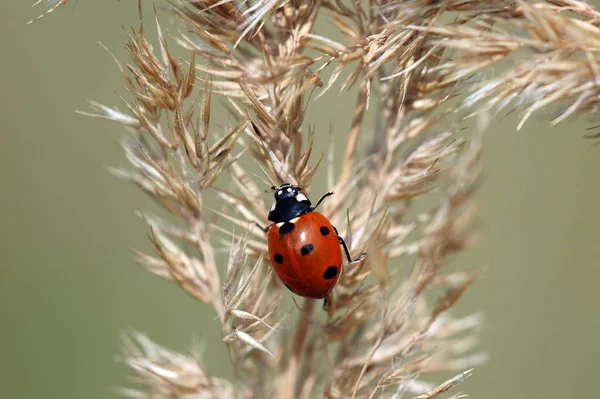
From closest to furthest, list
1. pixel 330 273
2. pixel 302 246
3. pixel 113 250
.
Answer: pixel 330 273
pixel 302 246
pixel 113 250

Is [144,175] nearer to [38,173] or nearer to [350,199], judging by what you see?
[350,199]

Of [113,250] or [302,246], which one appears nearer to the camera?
[302,246]

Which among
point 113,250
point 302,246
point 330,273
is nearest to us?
point 330,273

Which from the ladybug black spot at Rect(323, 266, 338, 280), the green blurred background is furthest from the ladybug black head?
the green blurred background

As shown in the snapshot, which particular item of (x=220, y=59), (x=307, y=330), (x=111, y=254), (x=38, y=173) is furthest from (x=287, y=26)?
(x=38, y=173)

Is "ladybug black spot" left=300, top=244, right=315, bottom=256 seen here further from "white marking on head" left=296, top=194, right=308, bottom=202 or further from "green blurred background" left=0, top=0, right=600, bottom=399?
"green blurred background" left=0, top=0, right=600, bottom=399

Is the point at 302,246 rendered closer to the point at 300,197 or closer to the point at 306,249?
the point at 306,249

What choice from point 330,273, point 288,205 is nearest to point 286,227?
point 288,205
